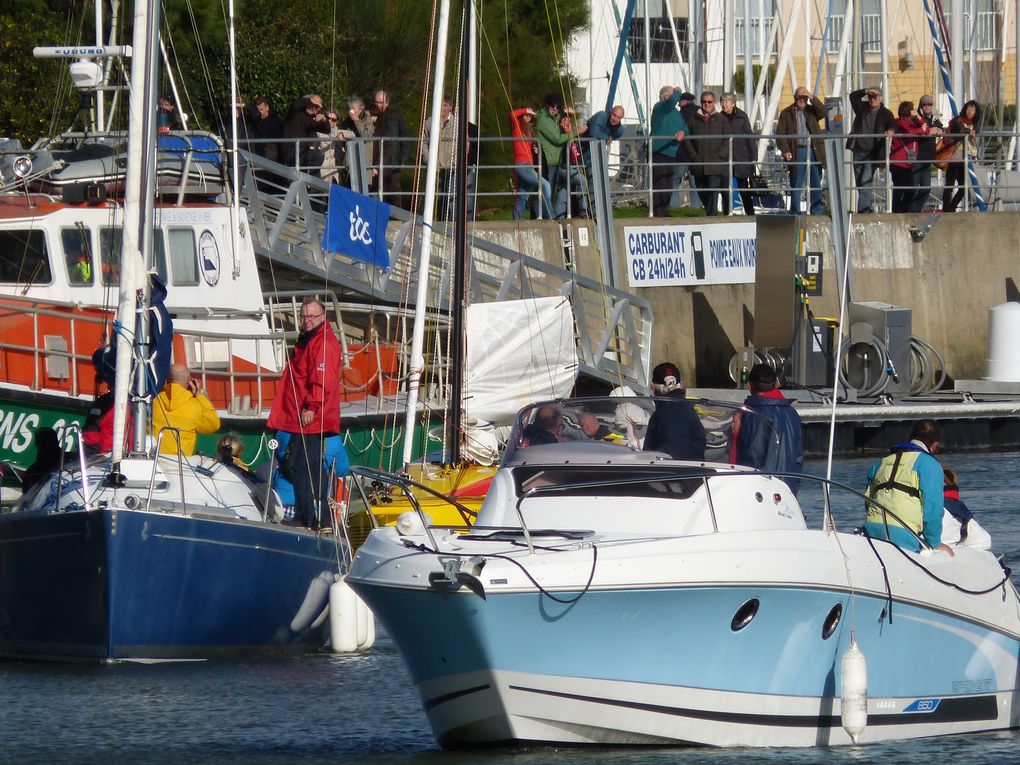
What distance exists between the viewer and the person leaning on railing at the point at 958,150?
2700 centimetres

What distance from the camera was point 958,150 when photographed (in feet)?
91.7

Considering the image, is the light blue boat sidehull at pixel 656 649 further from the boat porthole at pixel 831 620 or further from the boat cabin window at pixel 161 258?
the boat cabin window at pixel 161 258

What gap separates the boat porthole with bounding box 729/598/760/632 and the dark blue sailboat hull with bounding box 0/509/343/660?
4.23 m

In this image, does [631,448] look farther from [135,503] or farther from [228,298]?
[228,298]

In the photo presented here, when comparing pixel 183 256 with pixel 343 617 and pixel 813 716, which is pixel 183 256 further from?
pixel 813 716

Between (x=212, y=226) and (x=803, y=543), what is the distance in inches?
467

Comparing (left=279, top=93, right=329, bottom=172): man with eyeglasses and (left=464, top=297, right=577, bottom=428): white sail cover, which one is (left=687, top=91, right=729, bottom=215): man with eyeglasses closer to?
(left=279, top=93, right=329, bottom=172): man with eyeglasses

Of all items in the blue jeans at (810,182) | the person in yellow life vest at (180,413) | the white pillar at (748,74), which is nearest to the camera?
the person in yellow life vest at (180,413)

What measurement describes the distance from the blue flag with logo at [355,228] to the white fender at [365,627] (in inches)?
266

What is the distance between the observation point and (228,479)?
41.5 ft

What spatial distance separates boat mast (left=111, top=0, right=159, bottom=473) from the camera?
39.5 feet

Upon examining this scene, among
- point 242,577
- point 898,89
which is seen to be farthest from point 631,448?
point 898,89

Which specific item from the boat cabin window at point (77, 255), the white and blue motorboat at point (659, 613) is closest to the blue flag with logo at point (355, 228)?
the boat cabin window at point (77, 255)

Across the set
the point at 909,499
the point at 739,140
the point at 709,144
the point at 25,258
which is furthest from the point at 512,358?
the point at 909,499
